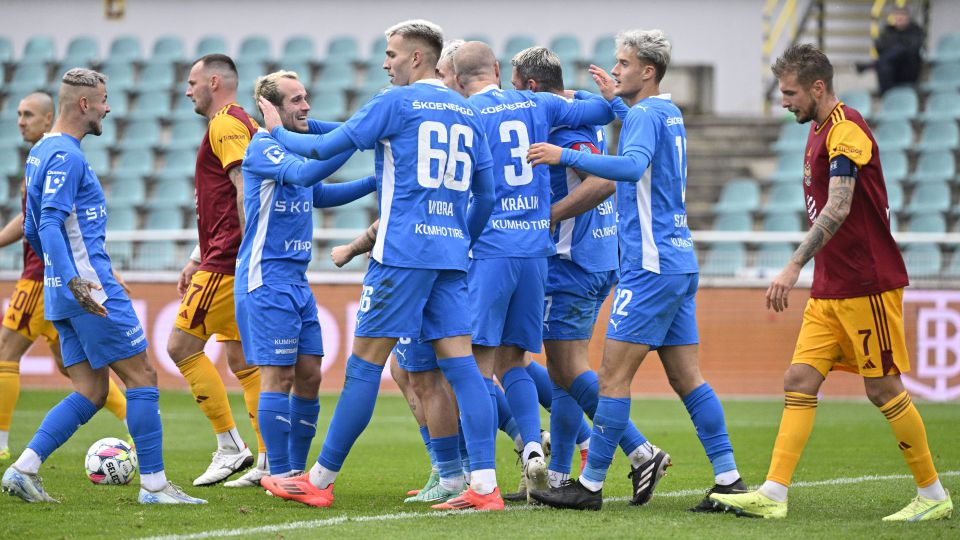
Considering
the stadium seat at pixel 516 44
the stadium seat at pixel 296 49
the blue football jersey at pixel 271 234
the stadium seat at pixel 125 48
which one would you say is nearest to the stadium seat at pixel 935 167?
the stadium seat at pixel 516 44

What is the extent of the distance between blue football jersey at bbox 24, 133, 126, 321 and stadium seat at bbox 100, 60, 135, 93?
14.2 metres

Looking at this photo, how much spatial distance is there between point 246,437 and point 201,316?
10.5 ft

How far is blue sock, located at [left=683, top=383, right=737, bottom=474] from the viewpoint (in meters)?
6.36

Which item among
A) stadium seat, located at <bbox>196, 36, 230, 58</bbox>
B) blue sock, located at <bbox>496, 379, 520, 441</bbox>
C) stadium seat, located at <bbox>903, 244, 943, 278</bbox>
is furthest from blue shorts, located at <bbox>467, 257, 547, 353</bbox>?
stadium seat, located at <bbox>196, 36, 230, 58</bbox>

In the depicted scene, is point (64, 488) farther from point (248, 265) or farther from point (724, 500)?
point (724, 500)

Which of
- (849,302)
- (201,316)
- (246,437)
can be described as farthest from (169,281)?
(849,302)

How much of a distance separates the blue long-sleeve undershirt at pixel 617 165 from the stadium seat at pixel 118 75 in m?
15.7

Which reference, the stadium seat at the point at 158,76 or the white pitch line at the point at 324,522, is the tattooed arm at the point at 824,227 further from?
the stadium seat at the point at 158,76

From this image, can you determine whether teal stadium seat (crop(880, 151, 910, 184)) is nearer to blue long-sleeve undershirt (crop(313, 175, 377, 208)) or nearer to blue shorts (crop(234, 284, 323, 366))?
blue long-sleeve undershirt (crop(313, 175, 377, 208))

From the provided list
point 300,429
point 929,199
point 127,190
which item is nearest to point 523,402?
point 300,429

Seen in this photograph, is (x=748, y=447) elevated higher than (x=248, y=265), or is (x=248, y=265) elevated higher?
(x=248, y=265)

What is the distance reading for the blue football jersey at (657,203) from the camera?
Answer: 6191 millimetres

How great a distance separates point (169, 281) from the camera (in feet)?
47.1

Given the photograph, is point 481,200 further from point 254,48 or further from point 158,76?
point 254,48
